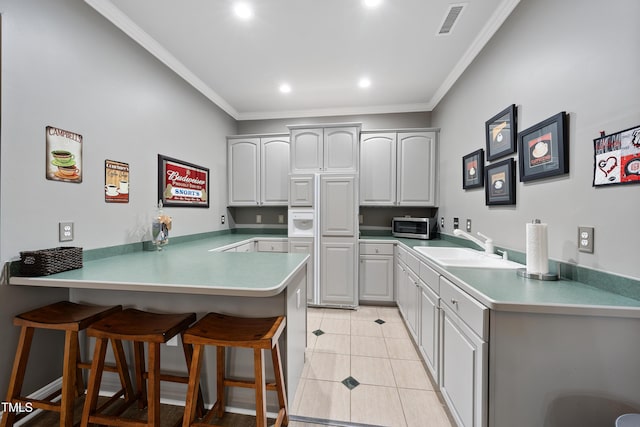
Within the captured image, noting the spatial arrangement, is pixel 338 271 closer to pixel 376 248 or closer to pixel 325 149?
pixel 376 248

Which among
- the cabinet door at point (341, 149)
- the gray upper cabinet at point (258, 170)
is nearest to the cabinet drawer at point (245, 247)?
the gray upper cabinet at point (258, 170)

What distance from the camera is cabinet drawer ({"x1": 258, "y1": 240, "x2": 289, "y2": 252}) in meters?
3.54

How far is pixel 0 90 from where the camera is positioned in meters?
1.38

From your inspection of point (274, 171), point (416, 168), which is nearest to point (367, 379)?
point (416, 168)

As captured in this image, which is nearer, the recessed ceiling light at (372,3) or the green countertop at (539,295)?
the green countertop at (539,295)

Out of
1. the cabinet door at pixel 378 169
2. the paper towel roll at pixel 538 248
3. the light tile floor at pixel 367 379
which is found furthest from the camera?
the cabinet door at pixel 378 169

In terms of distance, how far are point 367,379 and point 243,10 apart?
2.99m

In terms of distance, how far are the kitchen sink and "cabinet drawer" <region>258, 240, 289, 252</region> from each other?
181cm

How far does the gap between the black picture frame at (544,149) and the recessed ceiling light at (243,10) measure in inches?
86.3

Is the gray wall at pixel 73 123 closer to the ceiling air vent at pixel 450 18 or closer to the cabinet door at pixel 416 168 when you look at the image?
the ceiling air vent at pixel 450 18

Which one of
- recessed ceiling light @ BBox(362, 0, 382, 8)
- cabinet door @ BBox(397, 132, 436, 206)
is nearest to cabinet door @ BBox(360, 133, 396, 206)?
cabinet door @ BBox(397, 132, 436, 206)

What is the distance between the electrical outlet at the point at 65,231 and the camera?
1.67 meters

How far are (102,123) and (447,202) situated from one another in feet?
11.5

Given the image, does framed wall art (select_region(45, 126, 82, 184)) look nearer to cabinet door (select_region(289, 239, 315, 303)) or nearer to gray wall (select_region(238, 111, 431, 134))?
cabinet door (select_region(289, 239, 315, 303))
